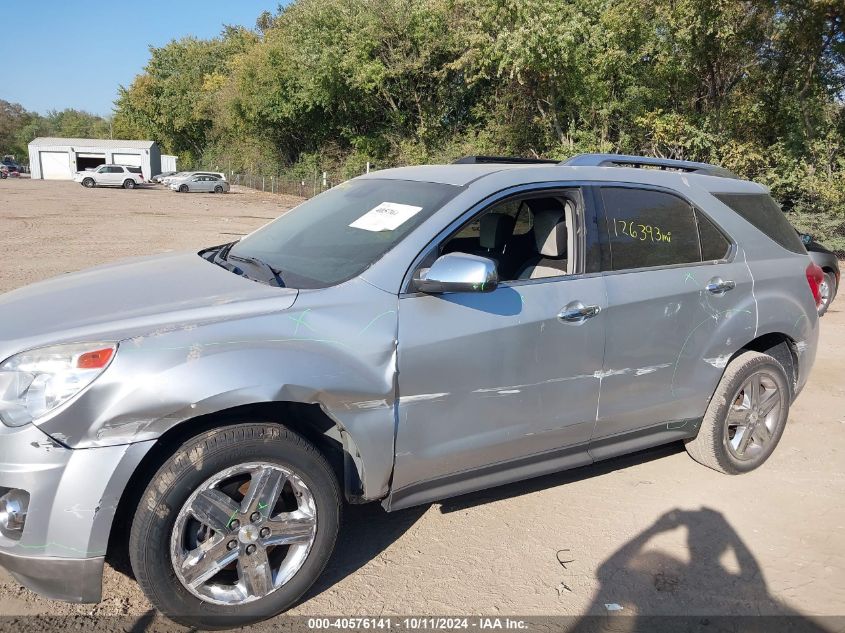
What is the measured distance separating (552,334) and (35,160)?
3044 inches

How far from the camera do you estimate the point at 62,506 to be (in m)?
2.37

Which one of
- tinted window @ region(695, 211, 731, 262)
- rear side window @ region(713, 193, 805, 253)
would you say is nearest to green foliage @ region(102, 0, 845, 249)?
rear side window @ region(713, 193, 805, 253)

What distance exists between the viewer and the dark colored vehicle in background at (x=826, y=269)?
9.45 metres

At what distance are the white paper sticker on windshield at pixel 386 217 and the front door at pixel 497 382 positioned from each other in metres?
0.47

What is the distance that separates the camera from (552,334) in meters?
3.34

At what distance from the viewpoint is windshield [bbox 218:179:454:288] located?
3176 millimetres

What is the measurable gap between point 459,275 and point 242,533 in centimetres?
134

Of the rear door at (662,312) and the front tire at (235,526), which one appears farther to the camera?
the rear door at (662,312)

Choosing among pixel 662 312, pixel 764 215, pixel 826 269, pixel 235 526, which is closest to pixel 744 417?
pixel 662 312

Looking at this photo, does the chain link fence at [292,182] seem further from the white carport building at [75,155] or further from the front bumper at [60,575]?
the front bumper at [60,575]

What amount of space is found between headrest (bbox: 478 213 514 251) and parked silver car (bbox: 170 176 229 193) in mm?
42330

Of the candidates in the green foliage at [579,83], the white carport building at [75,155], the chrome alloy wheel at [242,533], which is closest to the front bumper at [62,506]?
the chrome alloy wheel at [242,533]

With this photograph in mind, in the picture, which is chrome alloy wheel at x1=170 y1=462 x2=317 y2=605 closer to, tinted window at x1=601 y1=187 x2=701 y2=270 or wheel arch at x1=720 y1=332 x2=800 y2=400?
tinted window at x1=601 y1=187 x2=701 y2=270

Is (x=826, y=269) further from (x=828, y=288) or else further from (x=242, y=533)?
(x=242, y=533)
